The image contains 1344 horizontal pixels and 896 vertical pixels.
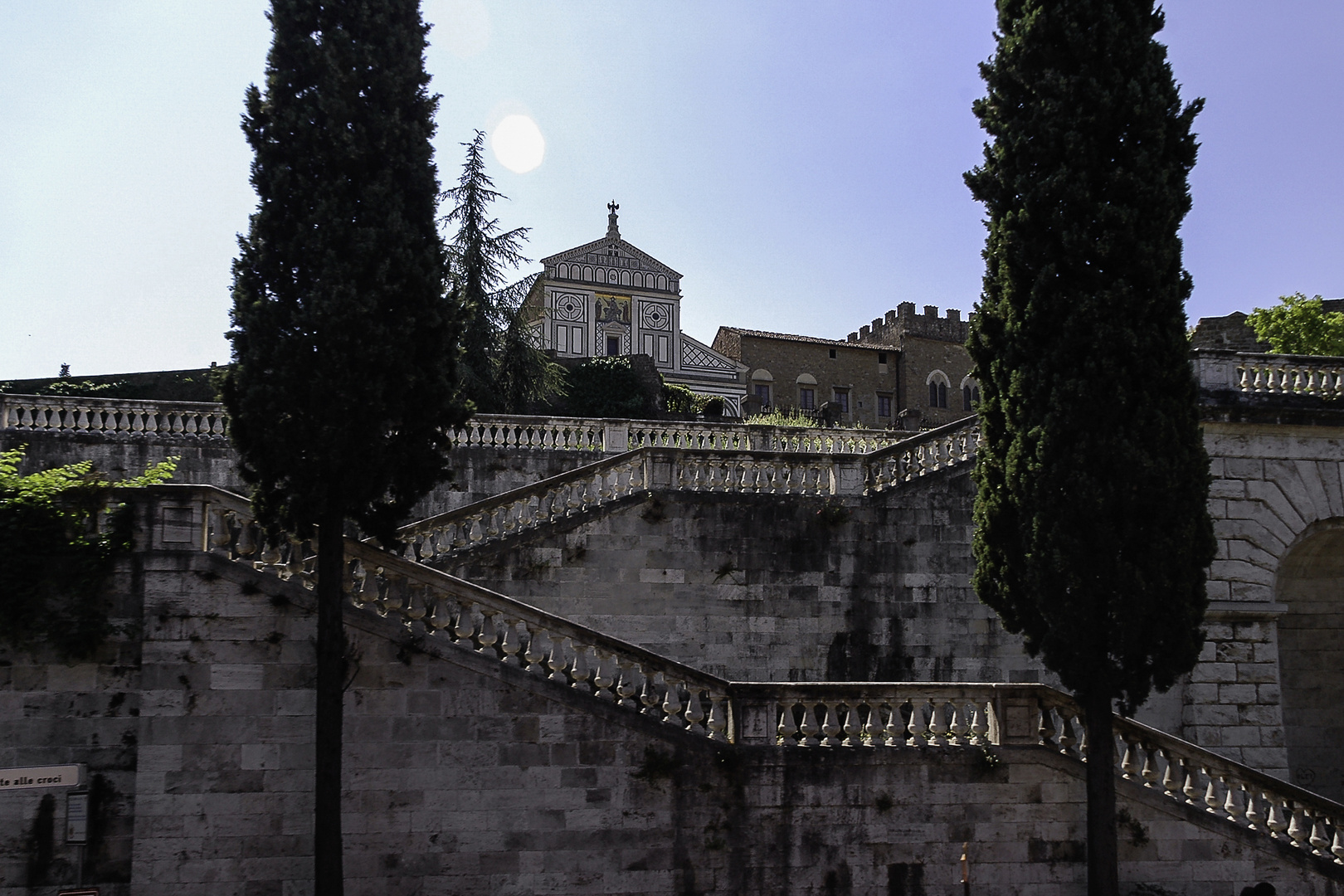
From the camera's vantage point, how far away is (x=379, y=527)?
428 inches

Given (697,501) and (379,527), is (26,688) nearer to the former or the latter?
(379,527)

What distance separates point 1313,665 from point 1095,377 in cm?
953

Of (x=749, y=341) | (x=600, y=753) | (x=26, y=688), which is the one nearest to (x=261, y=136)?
(x=26, y=688)

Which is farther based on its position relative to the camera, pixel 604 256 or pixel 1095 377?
pixel 604 256

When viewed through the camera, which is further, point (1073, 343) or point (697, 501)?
point (697, 501)

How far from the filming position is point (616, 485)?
54.9 ft

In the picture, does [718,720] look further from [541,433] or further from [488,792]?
[541,433]

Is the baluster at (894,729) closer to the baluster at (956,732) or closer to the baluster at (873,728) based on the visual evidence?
the baluster at (873,728)

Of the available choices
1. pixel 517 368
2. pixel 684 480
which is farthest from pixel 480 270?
pixel 684 480

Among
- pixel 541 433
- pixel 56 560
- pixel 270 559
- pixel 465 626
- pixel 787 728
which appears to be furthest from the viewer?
→ pixel 541 433

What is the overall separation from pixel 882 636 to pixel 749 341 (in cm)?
3904

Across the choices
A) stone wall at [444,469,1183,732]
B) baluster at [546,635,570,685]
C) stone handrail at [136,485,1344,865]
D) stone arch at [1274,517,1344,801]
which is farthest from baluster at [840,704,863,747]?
stone arch at [1274,517,1344,801]

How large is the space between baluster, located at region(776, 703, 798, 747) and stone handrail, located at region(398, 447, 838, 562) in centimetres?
567

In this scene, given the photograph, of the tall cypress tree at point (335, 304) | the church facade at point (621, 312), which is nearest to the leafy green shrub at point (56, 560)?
the tall cypress tree at point (335, 304)
